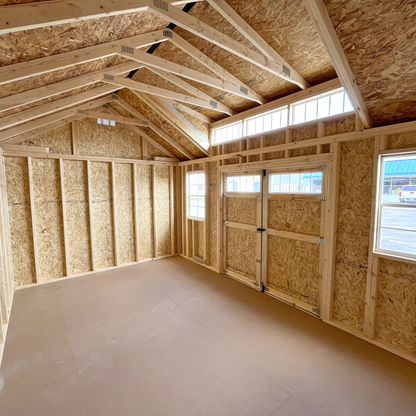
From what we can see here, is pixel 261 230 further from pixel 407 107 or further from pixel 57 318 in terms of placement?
pixel 57 318

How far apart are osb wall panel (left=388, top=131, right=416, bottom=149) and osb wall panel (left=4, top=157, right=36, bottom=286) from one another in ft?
20.7

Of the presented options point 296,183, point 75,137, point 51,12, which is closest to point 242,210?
point 296,183

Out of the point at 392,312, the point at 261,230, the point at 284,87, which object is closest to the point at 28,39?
the point at 284,87

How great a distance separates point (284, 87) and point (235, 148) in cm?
149

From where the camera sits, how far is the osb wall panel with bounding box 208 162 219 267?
5.43m

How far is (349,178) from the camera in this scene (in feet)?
10.1

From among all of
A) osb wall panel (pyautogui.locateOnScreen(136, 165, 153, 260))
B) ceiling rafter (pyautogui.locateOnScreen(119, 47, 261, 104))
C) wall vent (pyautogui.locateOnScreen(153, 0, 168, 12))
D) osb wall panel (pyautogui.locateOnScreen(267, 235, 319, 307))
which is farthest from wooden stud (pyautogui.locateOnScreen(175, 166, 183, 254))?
wall vent (pyautogui.locateOnScreen(153, 0, 168, 12))

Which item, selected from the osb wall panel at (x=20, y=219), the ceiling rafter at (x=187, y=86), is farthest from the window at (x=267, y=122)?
the osb wall panel at (x=20, y=219)

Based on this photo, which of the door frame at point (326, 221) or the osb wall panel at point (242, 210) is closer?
the door frame at point (326, 221)

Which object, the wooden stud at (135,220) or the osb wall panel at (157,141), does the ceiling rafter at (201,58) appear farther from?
the wooden stud at (135,220)

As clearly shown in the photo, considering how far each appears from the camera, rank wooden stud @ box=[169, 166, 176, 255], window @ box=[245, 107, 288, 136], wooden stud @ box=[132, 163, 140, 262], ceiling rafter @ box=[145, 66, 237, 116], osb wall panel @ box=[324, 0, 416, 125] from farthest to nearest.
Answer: wooden stud @ box=[169, 166, 176, 255] < wooden stud @ box=[132, 163, 140, 262] < window @ box=[245, 107, 288, 136] < ceiling rafter @ box=[145, 66, 237, 116] < osb wall panel @ box=[324, 0, 416, 125]

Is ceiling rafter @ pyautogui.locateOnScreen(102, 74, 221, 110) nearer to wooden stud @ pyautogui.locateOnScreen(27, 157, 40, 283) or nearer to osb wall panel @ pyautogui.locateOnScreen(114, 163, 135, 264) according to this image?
osb wall panel @ pyautogui.locateOnScreen(114, 163, 135, 264)

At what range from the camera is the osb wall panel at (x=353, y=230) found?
2932mm

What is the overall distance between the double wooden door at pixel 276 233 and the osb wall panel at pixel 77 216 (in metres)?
3.30
